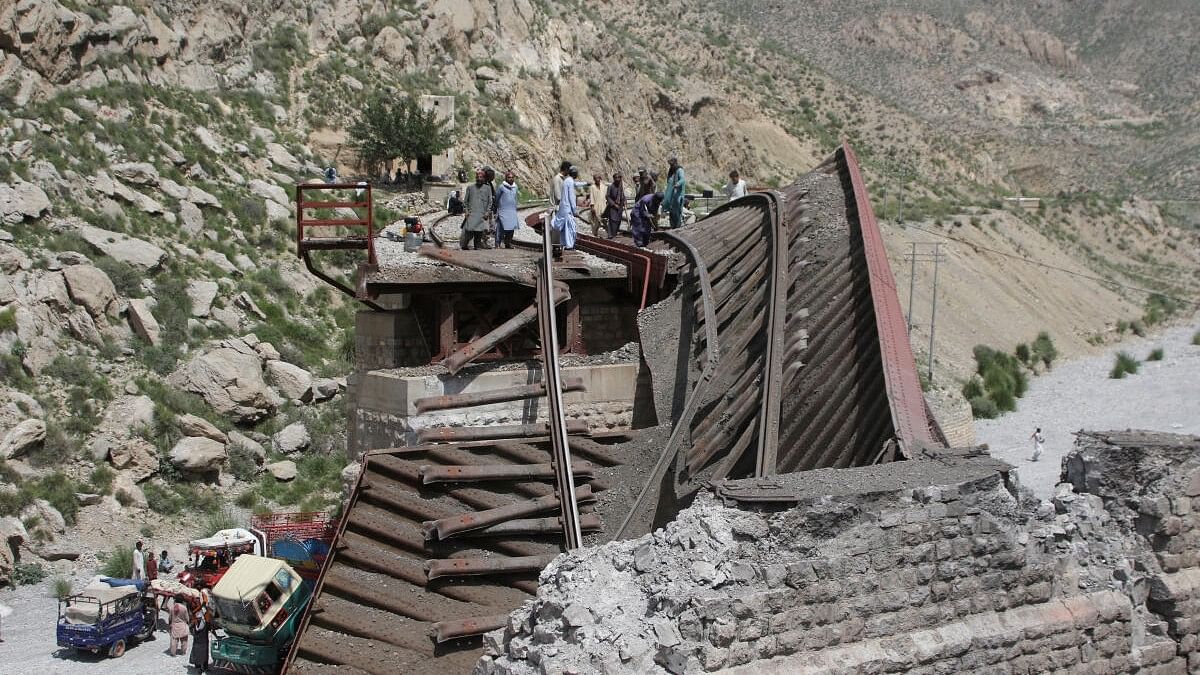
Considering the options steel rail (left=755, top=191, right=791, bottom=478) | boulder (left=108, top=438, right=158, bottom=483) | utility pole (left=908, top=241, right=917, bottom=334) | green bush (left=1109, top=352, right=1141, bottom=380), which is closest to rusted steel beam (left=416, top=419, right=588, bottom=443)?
steel rail (left=755, top=191, right=791, bottom=478)

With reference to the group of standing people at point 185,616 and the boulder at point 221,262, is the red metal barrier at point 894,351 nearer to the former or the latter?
the group of standing people at point 185,616

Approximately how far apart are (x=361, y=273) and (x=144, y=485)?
719cm

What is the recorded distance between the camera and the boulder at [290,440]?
61.8ft

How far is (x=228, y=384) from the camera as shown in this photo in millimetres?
19375

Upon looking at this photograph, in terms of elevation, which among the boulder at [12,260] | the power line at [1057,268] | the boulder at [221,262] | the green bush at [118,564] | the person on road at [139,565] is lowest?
the green bush at [118,564]

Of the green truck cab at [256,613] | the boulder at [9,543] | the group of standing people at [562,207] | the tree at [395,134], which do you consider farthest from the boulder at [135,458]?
the tree at [395,134]

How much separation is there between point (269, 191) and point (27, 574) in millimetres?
13212

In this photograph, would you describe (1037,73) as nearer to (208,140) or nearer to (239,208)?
(208,140)

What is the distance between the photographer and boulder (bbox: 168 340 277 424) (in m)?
19.0

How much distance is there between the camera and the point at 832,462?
919 cm

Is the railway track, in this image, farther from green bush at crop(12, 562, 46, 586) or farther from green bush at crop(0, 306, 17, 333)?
green bush at crop(0, 306, 17, 333)

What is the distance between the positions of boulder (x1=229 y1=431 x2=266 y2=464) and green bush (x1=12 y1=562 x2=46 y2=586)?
3.98m

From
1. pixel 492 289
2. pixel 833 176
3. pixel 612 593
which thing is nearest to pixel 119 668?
pixel 492 289

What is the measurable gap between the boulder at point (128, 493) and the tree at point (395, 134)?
14281mm
